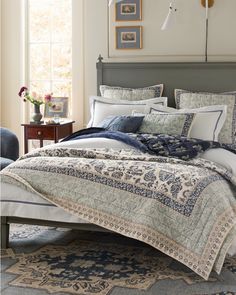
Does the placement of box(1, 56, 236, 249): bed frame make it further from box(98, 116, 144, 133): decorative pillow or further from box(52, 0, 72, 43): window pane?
box(98, 116, 144, 133): decorative pillow

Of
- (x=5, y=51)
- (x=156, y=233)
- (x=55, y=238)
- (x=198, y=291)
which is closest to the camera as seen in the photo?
(x=198, y=291)

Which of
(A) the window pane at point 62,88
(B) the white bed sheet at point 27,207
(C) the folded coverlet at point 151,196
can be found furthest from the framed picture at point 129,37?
(B) the white bed sheet at point 27,207

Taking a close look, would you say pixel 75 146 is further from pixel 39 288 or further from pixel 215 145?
pixel 39 288

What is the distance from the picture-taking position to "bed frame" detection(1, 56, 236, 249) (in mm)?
5148

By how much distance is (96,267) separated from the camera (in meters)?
3.11

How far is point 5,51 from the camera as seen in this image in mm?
5848

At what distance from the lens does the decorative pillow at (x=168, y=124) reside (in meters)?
4.25

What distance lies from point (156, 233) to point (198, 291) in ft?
1.27

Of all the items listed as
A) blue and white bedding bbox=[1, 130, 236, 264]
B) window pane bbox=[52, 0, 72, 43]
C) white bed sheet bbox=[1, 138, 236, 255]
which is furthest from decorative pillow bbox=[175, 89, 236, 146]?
white bed sheet bbox=[1, 138, 236, 255]

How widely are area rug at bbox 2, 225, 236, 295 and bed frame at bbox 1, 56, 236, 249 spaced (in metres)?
2.06

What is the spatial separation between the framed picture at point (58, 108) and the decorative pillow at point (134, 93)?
0.64 m

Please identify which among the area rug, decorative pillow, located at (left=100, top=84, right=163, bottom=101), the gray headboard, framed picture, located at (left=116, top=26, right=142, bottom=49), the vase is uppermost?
framed picture, located at (left=116, top=26, right=142, bottom=49)

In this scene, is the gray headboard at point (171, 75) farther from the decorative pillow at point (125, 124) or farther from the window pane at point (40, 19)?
the decorative pillow at point (125, 124)

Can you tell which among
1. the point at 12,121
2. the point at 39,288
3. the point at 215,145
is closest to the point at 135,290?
the point at 39,288
